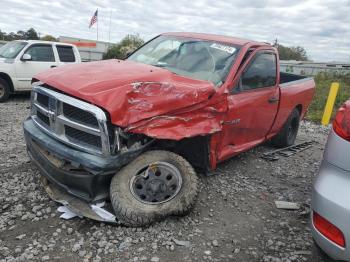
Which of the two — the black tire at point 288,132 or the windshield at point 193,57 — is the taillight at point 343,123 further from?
the black tire at point 288,132

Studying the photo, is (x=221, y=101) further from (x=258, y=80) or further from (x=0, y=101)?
(x=0, y=101)

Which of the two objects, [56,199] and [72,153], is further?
[56,199]

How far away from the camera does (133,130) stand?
3.37m

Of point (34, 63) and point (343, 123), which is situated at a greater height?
A: point (343, 123)

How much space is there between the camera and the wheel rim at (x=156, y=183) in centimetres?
356

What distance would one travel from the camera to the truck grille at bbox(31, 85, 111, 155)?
3.27 meters

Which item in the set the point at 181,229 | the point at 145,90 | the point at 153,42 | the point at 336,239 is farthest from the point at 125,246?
the point at 153,42

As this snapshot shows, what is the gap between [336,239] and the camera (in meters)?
2.35

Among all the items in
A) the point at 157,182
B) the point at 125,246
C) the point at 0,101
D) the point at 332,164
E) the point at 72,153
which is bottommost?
the point at 0,101

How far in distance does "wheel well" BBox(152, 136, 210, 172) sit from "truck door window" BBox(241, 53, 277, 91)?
1041 mm

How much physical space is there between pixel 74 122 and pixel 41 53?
26.7 feet

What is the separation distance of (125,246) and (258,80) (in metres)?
3.01

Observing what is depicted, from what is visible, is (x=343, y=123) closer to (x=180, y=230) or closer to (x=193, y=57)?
(x=180, y=230)

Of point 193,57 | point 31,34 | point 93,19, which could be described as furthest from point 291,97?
point 31,34
